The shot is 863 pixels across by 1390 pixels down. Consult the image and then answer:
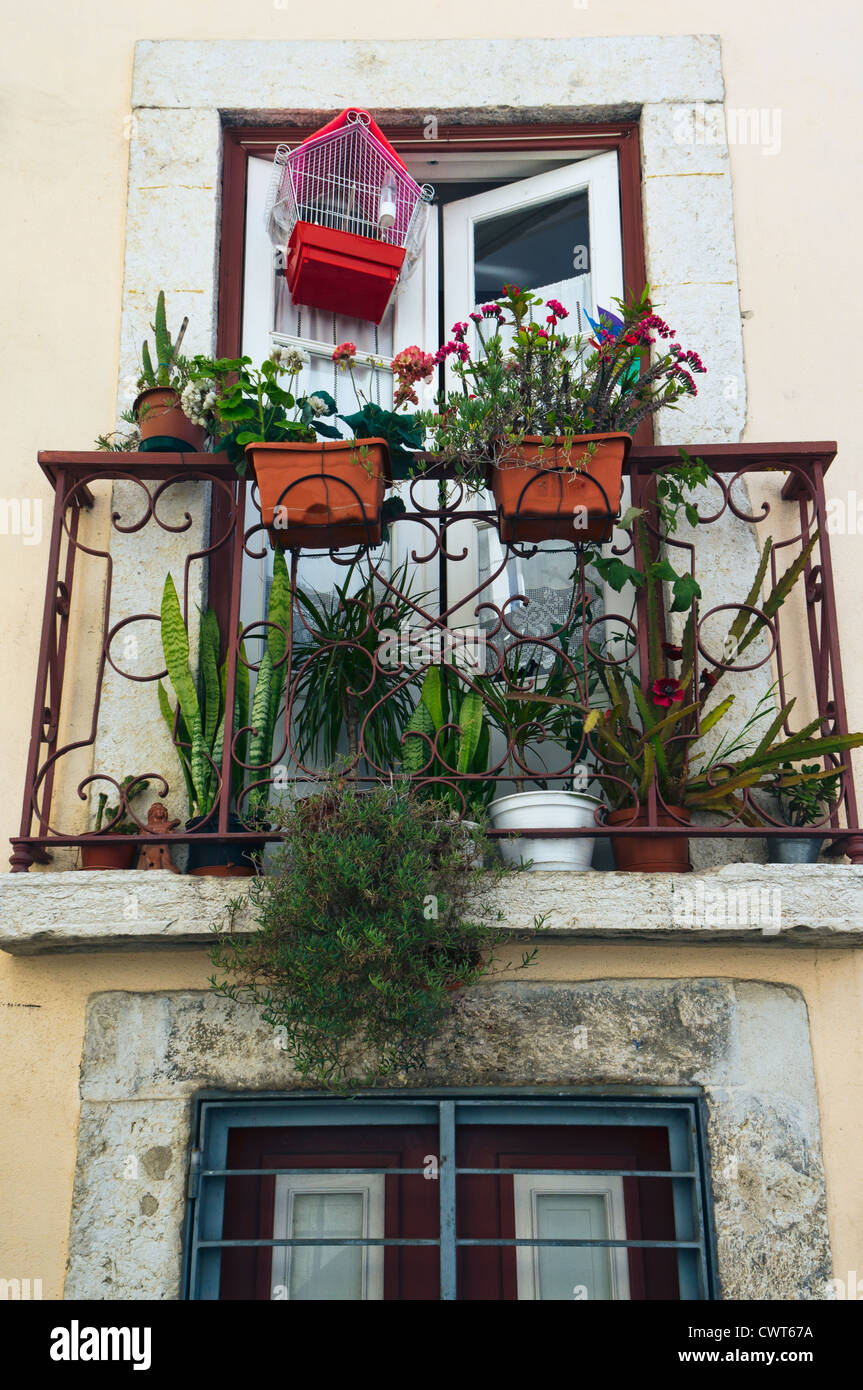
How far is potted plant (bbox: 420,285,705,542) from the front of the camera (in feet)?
11.2

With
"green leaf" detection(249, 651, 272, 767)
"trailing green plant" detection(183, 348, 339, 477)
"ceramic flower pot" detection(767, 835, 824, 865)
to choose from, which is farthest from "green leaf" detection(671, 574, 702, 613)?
"green leaf" detection(249, 651, 272, 767)

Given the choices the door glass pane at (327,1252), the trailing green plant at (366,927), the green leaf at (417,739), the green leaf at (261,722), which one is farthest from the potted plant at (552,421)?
the door glass pane at (327,1252)

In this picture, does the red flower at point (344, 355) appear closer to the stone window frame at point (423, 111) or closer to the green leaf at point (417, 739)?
the stone window frame at point (423, 111)

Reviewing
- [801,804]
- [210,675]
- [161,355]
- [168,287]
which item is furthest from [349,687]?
[168,287]

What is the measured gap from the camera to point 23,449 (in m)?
3.93

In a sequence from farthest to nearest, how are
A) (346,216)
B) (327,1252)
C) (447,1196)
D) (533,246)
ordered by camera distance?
1. (533,246)
2. (346,216)
3. (327,1252)
4. (447,1196)

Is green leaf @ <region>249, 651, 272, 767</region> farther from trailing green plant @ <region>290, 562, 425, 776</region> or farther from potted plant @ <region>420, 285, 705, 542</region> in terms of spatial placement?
potted plant @ <region>420, 285, 705, 542</region>

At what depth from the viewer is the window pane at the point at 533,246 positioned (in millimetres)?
4457

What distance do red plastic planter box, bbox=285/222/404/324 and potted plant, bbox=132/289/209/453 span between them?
571 millimetres

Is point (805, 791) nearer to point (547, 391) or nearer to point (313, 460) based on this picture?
point (547, 391)

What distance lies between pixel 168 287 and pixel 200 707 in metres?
1.40

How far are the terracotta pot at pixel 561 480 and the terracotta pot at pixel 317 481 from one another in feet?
1.14

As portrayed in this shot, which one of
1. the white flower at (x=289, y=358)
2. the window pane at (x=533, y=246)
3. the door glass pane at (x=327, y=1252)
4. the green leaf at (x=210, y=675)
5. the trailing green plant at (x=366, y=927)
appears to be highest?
the window pane at (x=533, y=246)

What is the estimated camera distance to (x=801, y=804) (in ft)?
11.3
